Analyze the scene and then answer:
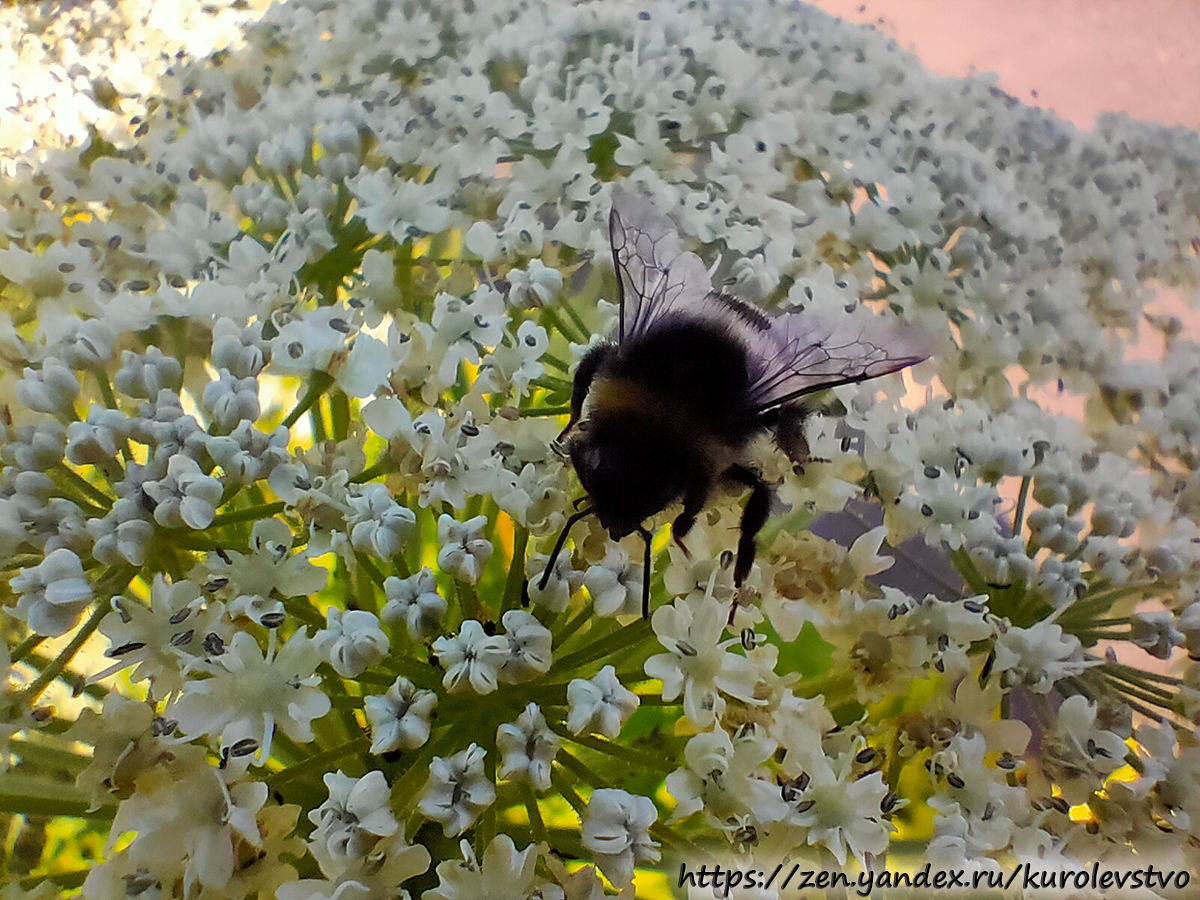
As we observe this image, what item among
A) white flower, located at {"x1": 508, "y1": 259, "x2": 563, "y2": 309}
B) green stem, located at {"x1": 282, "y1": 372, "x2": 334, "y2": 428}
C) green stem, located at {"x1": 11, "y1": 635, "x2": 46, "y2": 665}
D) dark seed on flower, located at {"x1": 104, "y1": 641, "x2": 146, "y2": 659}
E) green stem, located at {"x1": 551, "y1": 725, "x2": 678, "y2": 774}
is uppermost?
white flower, located at {"x1": 508, "y1": 259, "x2": 563, "y2": 309}

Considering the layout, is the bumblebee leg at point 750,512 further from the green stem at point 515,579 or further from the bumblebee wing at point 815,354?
the green stem at point 515,579

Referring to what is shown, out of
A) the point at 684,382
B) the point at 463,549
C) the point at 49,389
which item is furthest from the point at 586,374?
the point at 49,389

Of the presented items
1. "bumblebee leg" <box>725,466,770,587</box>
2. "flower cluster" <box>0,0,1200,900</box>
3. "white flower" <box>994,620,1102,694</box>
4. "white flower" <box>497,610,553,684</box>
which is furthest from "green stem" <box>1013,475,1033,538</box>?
"white flower" <box>497,610,553,684</box>

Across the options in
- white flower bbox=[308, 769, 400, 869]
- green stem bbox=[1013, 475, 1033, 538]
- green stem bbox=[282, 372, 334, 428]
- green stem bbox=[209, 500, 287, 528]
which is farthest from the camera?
green stem bbox=[1013, 475, 1033, 538]

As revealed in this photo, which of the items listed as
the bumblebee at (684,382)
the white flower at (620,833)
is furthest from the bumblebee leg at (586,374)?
the white flower at (620,833)

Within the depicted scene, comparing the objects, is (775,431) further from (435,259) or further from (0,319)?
(0,319)

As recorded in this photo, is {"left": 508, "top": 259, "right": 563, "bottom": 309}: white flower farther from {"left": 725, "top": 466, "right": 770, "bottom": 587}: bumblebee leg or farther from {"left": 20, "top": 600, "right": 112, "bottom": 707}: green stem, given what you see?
{"left": 20, "top": 600, "right": 112, "bottom": 707}: green stem
